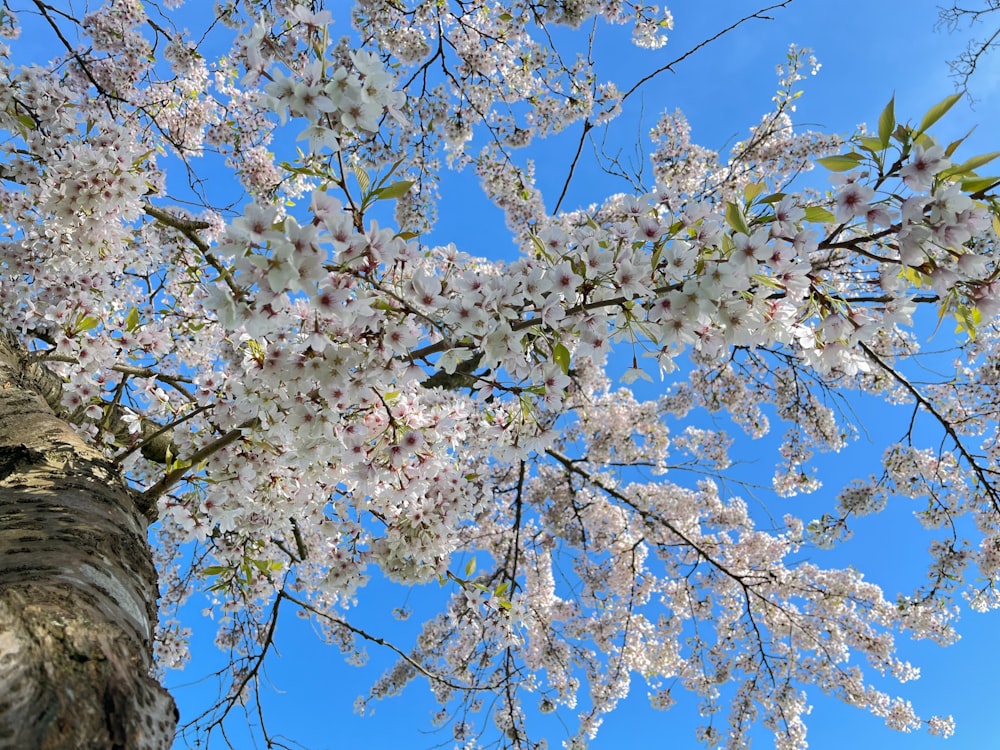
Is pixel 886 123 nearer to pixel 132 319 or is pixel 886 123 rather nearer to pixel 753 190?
pixel 753 190

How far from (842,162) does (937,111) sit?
0.63 ft

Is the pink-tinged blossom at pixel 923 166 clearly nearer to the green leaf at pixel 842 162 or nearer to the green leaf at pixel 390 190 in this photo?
the green leaf at pixel 842 162

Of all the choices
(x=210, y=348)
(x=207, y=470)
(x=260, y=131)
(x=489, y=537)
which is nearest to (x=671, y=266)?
(x=207, y=470)

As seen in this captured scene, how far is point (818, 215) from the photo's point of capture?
1306mm

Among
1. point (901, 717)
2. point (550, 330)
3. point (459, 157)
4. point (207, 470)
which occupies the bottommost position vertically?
point (207, 470)

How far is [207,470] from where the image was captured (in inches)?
80.0

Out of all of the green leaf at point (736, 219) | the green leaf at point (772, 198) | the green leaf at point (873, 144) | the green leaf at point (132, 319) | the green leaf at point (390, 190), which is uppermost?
the green leaf at point (132, 319)

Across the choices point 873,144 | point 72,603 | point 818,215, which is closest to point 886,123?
point 873,144

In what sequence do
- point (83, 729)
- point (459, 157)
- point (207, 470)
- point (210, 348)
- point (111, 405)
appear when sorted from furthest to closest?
point (459, 157) → point (210, 348) → point (111, 405) → point (207, 470) → point (83, 729)

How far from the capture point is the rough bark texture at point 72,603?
809 millimetres

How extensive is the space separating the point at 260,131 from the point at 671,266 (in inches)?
205

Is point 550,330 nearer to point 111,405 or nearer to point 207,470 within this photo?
point 207,470

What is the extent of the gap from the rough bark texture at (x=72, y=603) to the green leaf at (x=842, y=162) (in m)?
1.77

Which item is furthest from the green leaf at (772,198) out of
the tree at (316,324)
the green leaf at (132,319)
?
the green leaf at (132,319)
